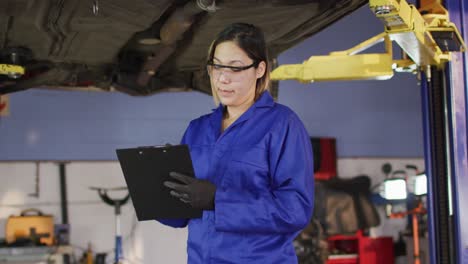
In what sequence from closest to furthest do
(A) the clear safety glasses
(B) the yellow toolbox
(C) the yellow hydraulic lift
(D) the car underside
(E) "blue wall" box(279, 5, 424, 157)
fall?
(A) the clear safety glasses → (C) the yellow hydraulic lift → (D) the car underside → (B) the yellow toolbox → (E) "blue wall" box(279, 5, 424, 157)

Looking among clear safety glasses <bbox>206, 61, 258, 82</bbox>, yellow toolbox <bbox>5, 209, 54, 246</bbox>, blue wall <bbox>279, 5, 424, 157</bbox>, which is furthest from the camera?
blue wall <bbox>279, 5, 424, 157</bbox>

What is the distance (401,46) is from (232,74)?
1587 millimetres

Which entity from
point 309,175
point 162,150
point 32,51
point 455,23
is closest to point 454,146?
point 455,23

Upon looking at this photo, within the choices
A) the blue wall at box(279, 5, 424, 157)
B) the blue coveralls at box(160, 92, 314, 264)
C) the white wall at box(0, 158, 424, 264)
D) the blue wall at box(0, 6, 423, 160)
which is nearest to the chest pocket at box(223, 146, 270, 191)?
the blue coveralls at box(160, 92, 314, 264)

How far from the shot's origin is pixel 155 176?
184cm

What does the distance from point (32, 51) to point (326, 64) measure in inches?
71.4

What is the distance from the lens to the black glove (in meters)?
1.69

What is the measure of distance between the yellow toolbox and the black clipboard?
16.4 feet

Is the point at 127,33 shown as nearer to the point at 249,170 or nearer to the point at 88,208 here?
the point at 249,170

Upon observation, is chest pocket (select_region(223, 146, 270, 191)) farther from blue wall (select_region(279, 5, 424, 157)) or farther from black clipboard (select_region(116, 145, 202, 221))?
blue wall (select_region(279, 5, 424, 157))

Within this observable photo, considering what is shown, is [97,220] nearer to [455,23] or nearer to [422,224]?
[422,224]

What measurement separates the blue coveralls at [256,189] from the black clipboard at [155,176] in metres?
0.08

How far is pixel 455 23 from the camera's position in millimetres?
3250

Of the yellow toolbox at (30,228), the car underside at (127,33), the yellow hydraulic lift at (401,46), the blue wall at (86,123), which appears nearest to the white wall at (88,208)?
the blue wall at (86,123)
